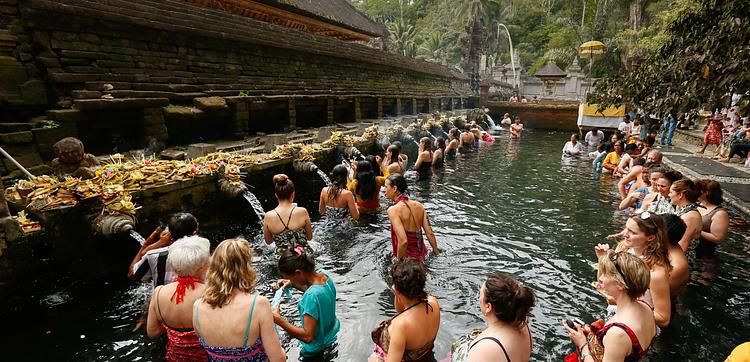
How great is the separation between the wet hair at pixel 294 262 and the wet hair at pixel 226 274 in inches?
Result: 19.5

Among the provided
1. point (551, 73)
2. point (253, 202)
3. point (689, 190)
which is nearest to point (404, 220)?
point (253, 202)

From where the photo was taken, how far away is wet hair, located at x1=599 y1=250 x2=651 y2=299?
2.61 meters

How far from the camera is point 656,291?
11.3 feet

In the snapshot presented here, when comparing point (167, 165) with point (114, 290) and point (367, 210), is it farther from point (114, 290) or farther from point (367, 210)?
point (367, 210)

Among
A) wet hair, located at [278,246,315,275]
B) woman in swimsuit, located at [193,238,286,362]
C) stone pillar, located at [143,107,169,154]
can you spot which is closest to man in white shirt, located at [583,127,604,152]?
stone pillar, located at [143,107,169,154]

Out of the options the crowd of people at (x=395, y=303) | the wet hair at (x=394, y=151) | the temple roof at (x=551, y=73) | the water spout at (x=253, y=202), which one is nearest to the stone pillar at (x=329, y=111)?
the wet hair at (x=394, y=151)

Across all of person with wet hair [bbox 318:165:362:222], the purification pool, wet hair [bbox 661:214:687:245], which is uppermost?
wet hair [bbox 661:214:687:245]

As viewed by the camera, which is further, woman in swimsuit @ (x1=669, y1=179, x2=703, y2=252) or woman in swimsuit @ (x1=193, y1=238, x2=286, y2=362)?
woman in swimsuit @ (x1=669, y1=179, x2=703, y2=252)

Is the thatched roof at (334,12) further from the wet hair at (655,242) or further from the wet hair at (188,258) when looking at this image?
the wet hair at (655,242)

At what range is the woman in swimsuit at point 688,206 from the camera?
494 cm

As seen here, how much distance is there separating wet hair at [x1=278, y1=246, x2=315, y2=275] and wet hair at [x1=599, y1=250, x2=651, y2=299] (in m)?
2.40

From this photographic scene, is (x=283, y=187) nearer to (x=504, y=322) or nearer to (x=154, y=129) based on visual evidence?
(x=504, y=322)

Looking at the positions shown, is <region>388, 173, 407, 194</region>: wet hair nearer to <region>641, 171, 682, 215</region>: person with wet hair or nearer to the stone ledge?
<region>641, 171, 682, 215</region>: person with wet hair

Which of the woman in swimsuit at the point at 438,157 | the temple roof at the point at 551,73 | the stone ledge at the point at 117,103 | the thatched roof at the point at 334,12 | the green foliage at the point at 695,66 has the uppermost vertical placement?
the thatched roof at the point at 334,12
